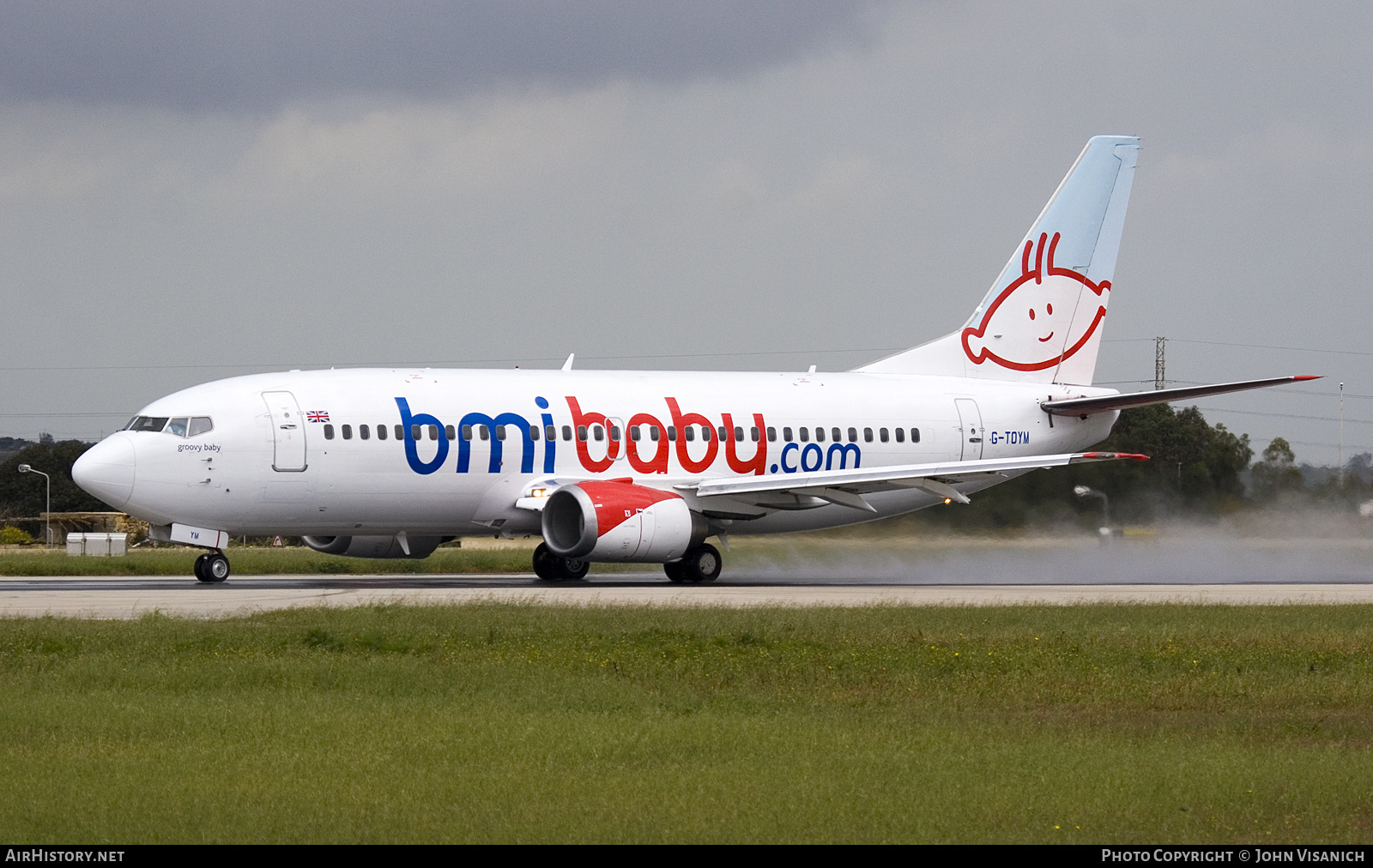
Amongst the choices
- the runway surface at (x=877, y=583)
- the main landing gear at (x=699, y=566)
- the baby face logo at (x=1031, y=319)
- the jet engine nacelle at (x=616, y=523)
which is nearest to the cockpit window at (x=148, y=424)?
the runway surface at (x=877, y=583)

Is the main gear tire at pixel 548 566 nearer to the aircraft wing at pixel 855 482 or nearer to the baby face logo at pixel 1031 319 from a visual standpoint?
the aircraft wing at pixel 855 482

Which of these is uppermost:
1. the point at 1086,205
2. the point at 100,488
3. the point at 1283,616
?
the point at 1086,205

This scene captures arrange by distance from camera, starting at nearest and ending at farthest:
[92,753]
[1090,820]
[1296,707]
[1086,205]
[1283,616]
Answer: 1. [1090,820]
2. [92,753]
3. [1296,707]
4. [1283,616]
5. [1086,205]

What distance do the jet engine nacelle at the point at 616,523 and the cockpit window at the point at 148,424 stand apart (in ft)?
23.0

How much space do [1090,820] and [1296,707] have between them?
211 inches

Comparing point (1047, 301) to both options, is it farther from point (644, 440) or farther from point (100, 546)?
point (100, 546)

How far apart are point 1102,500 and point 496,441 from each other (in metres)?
15.1

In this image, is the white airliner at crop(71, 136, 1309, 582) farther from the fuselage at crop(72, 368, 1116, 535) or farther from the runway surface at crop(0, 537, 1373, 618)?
the runway surface at crop(0, 537, 1373, 618)

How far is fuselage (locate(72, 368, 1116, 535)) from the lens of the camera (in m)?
28.5

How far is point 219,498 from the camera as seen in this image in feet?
93.5

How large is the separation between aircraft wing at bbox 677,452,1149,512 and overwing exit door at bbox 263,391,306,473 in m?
7.50

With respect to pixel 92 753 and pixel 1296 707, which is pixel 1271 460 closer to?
pixel 1296 707
